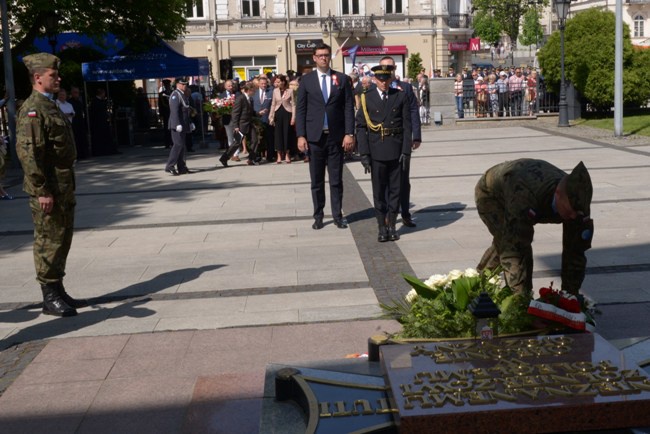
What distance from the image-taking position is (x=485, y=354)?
427cm

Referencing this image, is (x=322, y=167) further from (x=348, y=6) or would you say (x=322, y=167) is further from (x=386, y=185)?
(x=348, y=6)

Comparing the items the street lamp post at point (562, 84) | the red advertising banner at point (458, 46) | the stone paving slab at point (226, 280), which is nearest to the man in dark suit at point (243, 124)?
the stone paving slab at point (226, 280)

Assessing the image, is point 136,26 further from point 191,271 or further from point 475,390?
point 475,390

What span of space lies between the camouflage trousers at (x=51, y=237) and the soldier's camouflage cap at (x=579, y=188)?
416 cm

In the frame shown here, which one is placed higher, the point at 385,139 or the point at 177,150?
the point at 385,139

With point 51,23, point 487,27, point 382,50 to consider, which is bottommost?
point 382,50

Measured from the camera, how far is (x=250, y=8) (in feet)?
183

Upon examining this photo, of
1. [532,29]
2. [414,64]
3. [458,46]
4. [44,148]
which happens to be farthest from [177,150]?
[532,29]

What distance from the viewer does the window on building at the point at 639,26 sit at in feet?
281

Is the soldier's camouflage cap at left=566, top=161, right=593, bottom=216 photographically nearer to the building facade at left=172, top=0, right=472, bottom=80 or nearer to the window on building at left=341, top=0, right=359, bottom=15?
the building facade at left=172, top=0, right=472, bottom=80

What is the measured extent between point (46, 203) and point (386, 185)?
13.4 ft

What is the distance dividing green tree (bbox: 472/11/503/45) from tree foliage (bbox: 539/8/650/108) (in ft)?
182

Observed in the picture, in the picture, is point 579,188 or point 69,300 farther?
point 69,300

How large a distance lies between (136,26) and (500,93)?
38.6 feet
